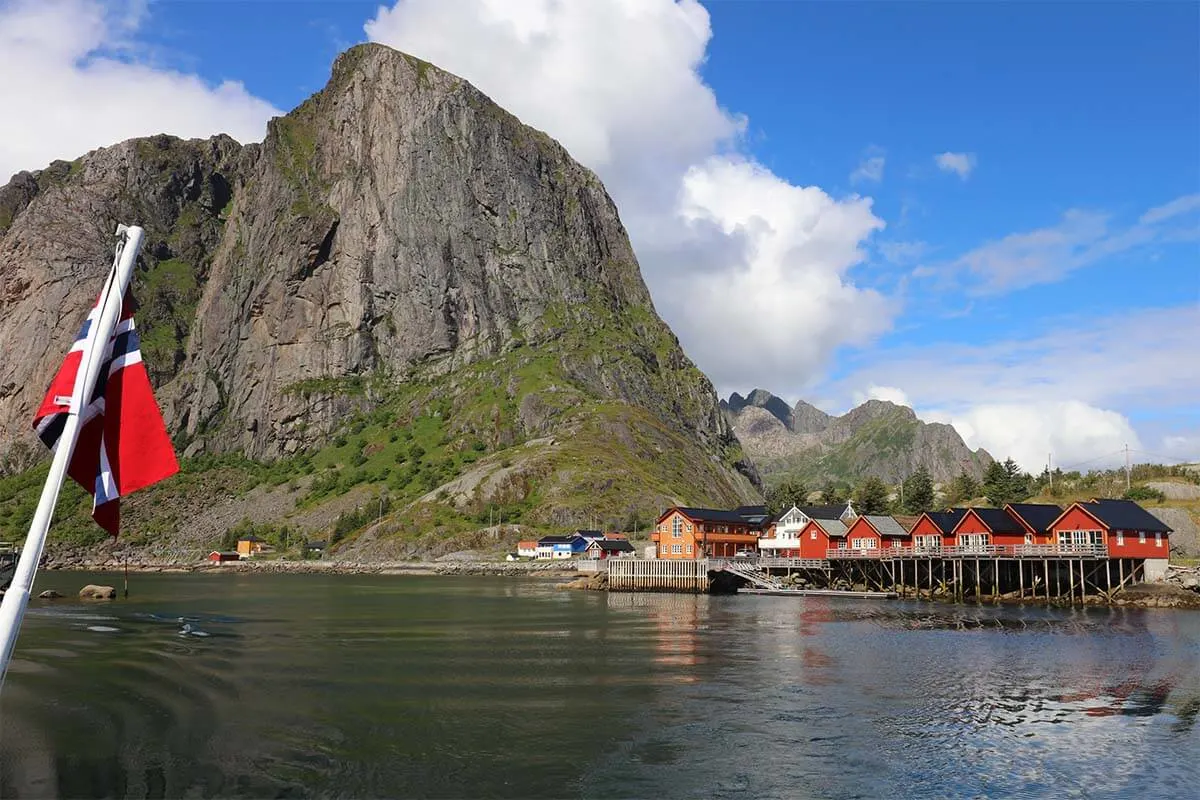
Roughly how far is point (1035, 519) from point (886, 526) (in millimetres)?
17858

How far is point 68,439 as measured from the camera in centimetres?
1102

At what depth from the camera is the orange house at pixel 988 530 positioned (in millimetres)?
93688

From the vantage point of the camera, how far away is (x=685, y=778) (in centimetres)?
2433

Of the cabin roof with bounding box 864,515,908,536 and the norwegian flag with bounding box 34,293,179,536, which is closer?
the norwegian flag with bounding box 34,293,179,536

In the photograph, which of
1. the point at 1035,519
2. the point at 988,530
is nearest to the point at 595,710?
the point at 988,530

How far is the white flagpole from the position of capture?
10570 mm

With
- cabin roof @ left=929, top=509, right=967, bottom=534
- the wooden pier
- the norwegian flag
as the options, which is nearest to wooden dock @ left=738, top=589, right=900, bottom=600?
the wooden pier

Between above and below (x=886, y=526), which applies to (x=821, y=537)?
below

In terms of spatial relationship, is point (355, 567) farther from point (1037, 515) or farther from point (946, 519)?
point (1037, 515)

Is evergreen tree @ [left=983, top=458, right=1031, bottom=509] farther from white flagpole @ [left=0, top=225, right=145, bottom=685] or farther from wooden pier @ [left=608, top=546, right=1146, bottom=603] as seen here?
white flagpole @ [left=0, top=225, right=145, bottom=685]

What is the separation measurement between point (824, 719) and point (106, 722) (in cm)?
2493

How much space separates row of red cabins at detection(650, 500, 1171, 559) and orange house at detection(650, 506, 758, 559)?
0.14 metres

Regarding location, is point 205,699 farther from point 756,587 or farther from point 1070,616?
point 756,587

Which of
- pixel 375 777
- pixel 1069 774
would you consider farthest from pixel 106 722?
pixel 1069 774
